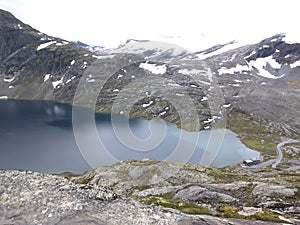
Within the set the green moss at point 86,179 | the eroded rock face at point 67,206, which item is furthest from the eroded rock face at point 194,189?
the eroded rock face at point 67,206

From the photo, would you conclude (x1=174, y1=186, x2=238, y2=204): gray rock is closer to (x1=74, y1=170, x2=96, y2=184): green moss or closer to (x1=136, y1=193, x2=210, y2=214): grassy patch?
(x1=136, y1=193, x2=210, y2=214): grassy patch

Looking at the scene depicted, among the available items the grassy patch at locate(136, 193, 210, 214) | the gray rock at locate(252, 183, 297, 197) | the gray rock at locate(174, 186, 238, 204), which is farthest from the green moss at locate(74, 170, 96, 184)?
the gray rock at locate(252, 183, 297, 197)

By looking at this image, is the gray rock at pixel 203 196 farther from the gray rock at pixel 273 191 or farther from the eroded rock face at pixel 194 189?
the gray rock at pixel 273 191

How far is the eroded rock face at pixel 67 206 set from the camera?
19.3 m

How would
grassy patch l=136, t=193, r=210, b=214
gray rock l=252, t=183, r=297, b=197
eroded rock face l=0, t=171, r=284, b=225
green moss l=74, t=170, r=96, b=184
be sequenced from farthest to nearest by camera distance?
green moss l=74, t=170, r=96, b=184, gray rock l=252, t=183, r=297, b=197, grassy patch l=136, t=193, r=210, b=214, eroded rock face l=0, t=171, r=284, b=225

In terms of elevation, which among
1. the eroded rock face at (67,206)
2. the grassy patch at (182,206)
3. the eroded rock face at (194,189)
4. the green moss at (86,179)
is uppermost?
the eroded rock face at (67,206)

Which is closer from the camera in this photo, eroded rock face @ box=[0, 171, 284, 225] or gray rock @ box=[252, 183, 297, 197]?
eroded rock face @ box=[0, 171, 284, 225]

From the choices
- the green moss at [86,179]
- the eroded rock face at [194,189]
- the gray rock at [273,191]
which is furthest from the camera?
the green moss at [86,179]

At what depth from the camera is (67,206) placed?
1992 cm

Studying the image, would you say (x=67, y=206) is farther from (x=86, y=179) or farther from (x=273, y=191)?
(x=86, y=179)

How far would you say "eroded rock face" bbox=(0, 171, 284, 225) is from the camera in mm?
19266

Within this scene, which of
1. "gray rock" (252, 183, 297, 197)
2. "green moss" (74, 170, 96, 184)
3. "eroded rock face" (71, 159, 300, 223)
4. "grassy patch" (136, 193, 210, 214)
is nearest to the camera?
"grassy patch" (136, 193, 210, 214)

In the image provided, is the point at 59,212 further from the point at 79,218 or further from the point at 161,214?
the point at 161,214

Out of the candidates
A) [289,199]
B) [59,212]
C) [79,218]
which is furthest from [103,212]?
[289,199]
